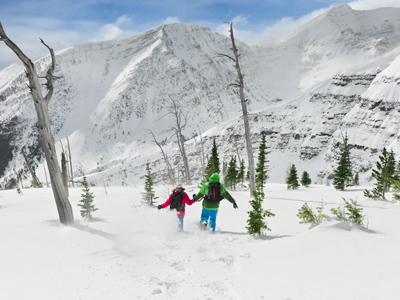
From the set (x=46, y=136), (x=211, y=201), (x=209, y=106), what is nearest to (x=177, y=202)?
(x=211, y=201)

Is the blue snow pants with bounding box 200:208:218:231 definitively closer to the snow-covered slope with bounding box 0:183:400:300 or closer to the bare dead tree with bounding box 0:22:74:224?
the snow-covered slope with bounding box 0:183:400:300

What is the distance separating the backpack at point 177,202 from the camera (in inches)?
272

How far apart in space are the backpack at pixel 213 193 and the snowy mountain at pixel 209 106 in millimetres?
59769

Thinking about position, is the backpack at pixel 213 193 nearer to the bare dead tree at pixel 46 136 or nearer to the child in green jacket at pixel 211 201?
the child in green jacket at pixel 211 201

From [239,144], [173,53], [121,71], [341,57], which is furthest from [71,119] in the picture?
[341,57]

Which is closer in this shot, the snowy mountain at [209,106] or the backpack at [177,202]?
the backpack at [177,202]

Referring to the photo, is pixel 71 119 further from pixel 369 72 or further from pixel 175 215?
pixel 175 215

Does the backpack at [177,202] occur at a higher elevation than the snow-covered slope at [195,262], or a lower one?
higher

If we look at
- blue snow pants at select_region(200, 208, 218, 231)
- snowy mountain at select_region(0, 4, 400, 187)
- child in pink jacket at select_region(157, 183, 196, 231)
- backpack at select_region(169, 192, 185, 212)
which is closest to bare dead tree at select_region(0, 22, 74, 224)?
child in pink jacket at select_region(157, 183, 196, 231)

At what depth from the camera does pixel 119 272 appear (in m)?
4.02

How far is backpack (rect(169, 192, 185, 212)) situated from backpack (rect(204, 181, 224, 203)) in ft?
2.43

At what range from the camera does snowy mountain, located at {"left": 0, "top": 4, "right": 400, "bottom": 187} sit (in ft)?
235

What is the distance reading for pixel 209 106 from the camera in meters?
153

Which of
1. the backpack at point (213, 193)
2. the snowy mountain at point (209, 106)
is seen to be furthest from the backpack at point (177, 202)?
the snowy mountain at point (209, 106)
